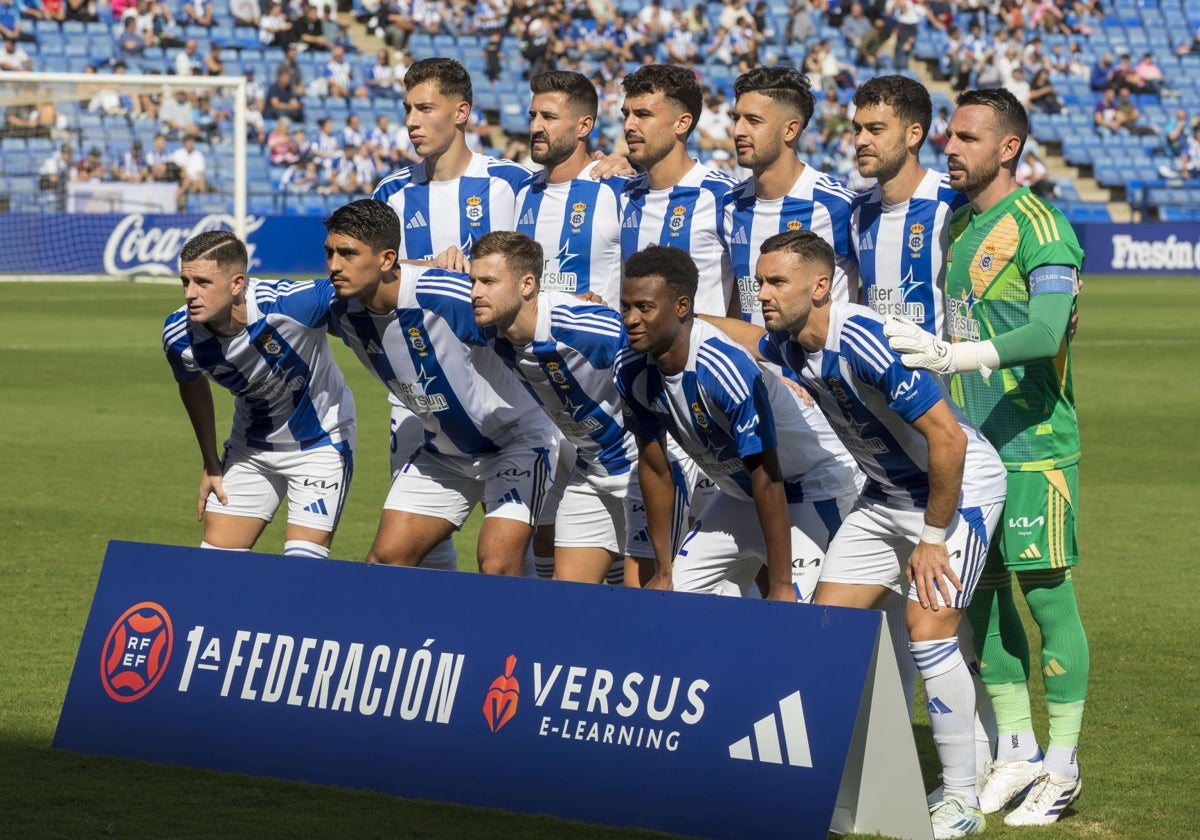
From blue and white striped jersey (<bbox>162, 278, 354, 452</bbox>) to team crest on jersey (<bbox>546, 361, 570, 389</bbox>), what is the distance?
102cm

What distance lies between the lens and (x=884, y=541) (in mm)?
5598

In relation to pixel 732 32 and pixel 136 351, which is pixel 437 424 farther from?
pixel 732 32

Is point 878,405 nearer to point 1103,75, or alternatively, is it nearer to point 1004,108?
point 1004,108

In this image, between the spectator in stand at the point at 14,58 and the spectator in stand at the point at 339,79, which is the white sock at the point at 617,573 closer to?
the spectator in stand at the point at 14,58

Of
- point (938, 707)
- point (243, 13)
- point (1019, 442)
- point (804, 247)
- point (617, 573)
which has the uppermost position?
point (804, 247)

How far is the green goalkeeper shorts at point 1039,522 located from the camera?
564 centimetres

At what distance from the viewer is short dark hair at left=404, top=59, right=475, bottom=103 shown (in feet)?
24.8

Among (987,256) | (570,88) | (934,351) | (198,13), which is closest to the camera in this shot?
(934,351)

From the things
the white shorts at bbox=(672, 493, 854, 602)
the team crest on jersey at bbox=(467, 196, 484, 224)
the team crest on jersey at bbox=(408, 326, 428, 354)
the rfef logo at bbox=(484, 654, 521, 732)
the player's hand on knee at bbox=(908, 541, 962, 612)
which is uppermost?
the team crest on jersey at bbox=(467, 196, 484, 224)

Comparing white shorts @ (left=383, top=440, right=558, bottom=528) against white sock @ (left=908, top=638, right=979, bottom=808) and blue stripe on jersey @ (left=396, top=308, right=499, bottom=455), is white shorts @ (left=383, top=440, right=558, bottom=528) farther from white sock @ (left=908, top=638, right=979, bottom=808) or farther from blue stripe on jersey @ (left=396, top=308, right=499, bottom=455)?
white sock @ (left=908, top=638, right=979, bottom=808)

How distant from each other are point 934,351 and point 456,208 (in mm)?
3123

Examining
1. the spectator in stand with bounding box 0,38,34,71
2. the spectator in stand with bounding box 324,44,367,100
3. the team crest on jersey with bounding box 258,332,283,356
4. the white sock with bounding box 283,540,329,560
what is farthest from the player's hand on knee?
the spectator in stand with bounding box 324,44,367,100

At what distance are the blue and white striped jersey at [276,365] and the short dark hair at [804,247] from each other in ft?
7.13

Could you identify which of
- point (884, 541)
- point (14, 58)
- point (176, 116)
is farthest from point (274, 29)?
point (884, 541)
